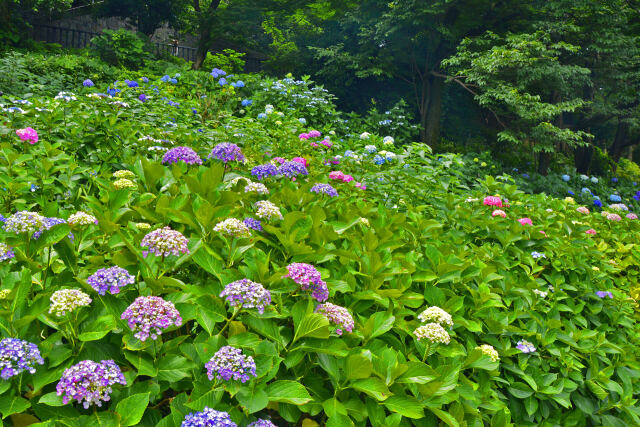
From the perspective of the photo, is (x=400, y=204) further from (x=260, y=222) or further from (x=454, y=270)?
(x=260, y=222)

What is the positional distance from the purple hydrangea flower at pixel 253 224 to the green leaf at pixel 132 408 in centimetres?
70

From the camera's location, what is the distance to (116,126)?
10.0ft

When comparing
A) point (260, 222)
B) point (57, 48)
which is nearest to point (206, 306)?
point (260, 222)

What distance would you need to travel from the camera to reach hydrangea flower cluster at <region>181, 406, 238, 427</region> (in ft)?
2.83

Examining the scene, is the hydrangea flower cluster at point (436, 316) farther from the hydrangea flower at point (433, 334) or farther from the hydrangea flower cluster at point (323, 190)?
the hydrangea flower cluster at point (323, 190)

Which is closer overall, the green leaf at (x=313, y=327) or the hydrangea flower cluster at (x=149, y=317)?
the hydrangea flower cluster at (x=149, y=317)

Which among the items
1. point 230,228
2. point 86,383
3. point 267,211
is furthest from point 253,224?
point 86,383

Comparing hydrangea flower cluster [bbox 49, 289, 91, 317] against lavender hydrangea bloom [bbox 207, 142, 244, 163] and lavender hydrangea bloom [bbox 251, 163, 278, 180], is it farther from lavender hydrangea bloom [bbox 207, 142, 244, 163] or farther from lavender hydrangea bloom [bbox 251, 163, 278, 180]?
lavender hydrangea bloom [bbox 207, 142, 244, 163]

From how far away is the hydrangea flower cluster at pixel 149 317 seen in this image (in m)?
0.97

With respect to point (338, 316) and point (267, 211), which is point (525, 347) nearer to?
point (338, 316)

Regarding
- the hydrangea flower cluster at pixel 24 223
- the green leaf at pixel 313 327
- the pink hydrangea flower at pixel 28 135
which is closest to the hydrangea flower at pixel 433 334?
the green leaf at pixel 313 327

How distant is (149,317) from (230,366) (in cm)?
21

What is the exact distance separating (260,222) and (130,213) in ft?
1.58

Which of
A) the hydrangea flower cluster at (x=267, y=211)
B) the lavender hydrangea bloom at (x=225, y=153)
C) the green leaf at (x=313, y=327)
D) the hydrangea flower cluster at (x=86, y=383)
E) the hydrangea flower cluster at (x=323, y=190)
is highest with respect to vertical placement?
the lavender hydrangea bloom at (x=225, y=153)
